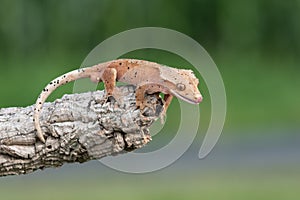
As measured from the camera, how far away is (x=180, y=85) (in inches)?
121

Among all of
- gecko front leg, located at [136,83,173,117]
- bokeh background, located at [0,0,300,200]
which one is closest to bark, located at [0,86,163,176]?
gecko front leg, located at [136,83,173,117]

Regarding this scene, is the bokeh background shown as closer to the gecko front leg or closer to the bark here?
the gecko front leg

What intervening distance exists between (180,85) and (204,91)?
15.2 feet

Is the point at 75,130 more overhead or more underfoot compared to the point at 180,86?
more underfoot

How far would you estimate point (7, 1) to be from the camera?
12812 millimetres

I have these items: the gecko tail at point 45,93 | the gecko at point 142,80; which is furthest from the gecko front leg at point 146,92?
the gecko tail at point 45,93

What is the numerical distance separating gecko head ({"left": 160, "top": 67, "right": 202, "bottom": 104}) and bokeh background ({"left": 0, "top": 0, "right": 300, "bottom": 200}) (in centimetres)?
382

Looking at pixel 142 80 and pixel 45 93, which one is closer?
pixel 142 80

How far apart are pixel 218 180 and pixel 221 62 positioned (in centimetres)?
385

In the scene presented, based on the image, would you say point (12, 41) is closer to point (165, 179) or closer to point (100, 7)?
point (100, 7)

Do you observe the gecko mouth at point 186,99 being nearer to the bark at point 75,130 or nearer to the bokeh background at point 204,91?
the bark at point 75,130

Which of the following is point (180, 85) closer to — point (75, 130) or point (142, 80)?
point (142, 80)

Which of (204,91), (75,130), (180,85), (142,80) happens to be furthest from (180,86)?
(204,91)

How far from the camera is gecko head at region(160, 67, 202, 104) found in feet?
10.0
